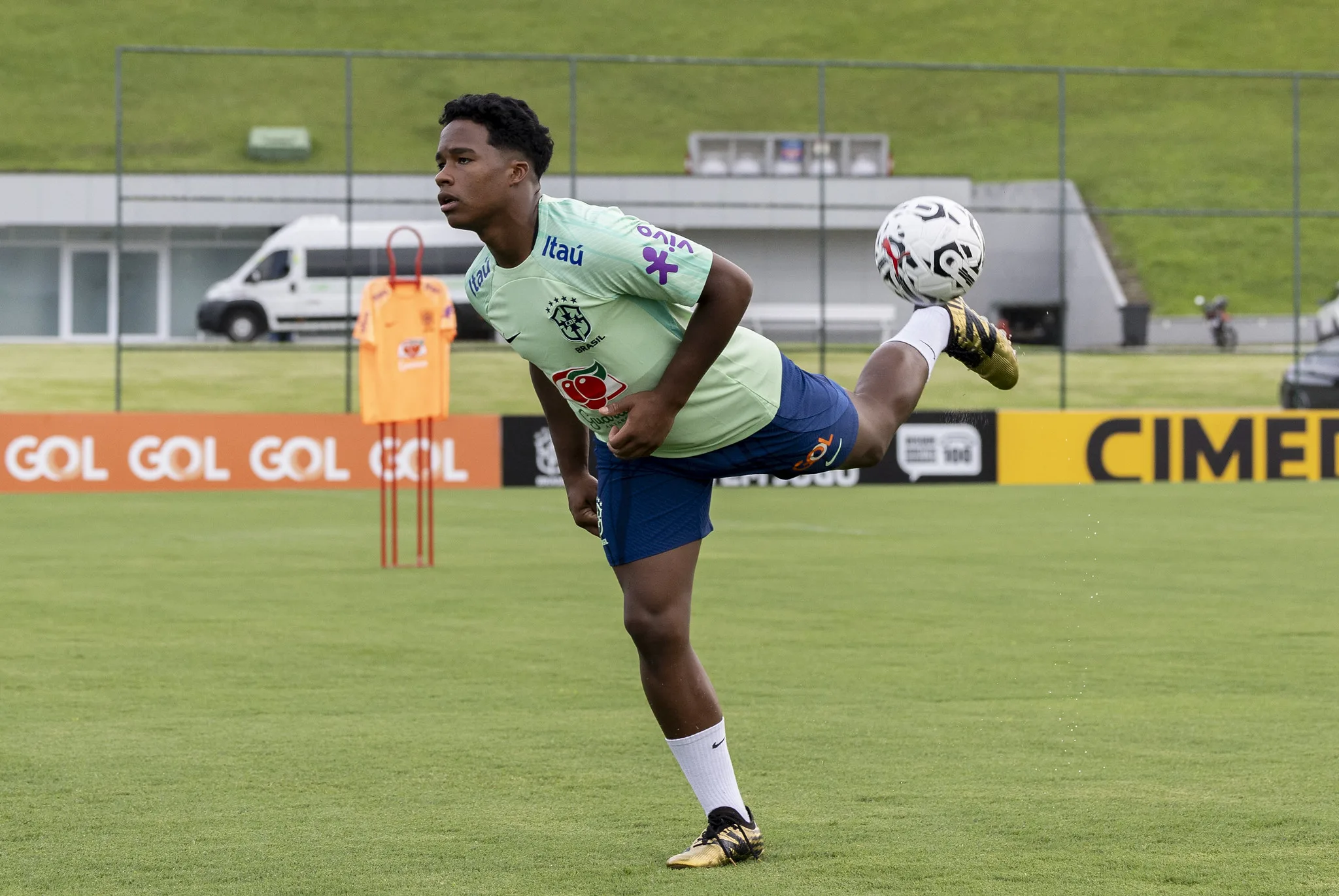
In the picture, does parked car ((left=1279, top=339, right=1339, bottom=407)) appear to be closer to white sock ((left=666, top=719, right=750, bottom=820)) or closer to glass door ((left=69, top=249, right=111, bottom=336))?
white sock ((left=666, top=719, right=750, bottom=820))

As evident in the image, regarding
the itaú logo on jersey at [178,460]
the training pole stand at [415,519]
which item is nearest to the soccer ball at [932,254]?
the training pole stand at [415,519]

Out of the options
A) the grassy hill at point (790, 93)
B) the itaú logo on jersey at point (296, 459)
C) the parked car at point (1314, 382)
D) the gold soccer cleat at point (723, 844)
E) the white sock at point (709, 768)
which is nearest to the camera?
the gold soccer cleat at point (723, 844)

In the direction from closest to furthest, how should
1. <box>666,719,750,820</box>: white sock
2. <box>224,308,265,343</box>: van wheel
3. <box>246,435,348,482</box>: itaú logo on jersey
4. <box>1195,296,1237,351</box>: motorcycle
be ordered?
1. <box>666,719,750,820</box>: white sock
2. <box>246,435,348,482</box>: itaú logo on jersey
3. <box>224,308,265,343</box>: van wheel
4. <box>1195,296,1237,351</box>: motorcycle

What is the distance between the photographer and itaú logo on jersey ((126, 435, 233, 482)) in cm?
2077

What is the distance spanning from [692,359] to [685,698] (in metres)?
0.93

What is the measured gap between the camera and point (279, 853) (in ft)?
16.1

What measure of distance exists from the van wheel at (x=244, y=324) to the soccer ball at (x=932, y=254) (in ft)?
119

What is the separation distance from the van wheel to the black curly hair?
37.0m

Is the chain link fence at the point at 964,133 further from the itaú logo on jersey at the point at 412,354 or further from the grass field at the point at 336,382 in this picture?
the itaú logo on jersey at the point at 412,354

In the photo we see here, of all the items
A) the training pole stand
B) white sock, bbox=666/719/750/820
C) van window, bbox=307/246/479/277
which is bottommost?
white sock, bbox=666/719/750/820

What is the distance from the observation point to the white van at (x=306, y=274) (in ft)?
125

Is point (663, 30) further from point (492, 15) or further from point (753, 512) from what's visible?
point (753, 512)

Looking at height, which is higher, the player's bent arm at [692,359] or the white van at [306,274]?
the white van at [306,274]

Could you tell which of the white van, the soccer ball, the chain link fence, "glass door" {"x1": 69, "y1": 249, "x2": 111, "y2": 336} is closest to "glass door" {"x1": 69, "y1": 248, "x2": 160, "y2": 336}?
"glass door" {"x1": 69, "y1": 249, "x2": 111, "y2": 336}
